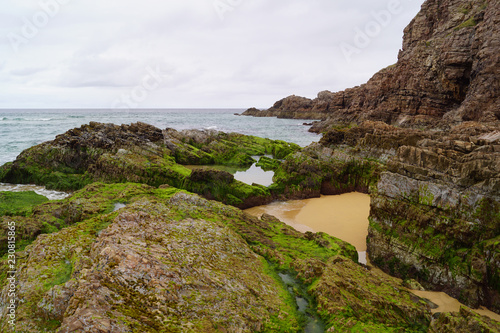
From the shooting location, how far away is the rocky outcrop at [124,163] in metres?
18.3

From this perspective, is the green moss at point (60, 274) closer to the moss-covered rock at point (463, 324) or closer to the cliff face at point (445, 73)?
the moss-covered rock at point (463, 324)

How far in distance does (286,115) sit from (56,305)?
125318mm

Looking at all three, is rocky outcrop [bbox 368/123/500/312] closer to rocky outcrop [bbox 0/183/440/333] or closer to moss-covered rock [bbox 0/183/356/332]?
moss-covered rock [bbox 0/183/356/332]

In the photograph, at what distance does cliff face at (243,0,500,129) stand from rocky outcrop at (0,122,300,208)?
34253 millimetres

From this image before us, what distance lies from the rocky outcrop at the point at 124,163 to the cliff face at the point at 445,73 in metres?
34.3

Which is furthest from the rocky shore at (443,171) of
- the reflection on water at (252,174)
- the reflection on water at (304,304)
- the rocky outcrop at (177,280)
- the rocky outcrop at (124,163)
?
the rocky outcrop at (124,163)

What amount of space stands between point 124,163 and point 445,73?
5129 centimetres

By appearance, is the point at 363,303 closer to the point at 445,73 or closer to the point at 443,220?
the point at 443,220

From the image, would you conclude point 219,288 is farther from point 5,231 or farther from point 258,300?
point 5,231

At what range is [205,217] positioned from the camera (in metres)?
9.97

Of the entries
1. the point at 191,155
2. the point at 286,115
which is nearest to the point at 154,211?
the point at 191,155

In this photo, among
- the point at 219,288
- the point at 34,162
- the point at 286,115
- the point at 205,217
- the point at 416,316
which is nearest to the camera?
the point at 219,288

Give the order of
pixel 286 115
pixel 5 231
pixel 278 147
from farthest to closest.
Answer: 1. pixel 286 115
2. pixel 278 147
3. pixel 5 231

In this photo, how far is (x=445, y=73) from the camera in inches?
1748
